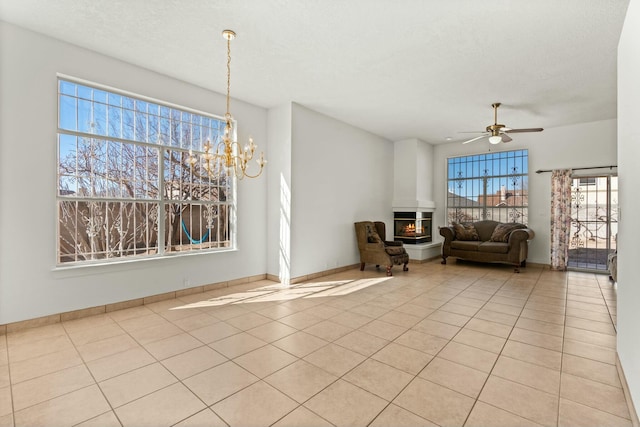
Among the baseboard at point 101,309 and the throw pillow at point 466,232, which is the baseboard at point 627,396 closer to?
the baseboard at point 101,309

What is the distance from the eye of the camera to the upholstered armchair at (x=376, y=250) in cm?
602

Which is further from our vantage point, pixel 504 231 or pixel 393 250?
pixel 504 231

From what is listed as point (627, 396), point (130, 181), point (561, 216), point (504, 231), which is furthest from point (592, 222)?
point (130, 181)

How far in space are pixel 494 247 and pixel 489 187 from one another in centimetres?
181

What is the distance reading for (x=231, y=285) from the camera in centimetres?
500

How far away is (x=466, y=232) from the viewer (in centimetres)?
711

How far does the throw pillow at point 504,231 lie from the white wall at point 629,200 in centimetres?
443

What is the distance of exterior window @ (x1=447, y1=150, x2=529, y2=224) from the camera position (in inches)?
278

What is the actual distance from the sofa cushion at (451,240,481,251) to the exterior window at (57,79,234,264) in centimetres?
505

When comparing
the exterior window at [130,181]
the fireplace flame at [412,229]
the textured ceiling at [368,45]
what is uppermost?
the textured ceiling at [368,45]

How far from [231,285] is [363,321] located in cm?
247

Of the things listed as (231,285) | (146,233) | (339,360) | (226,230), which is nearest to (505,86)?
(339,360)

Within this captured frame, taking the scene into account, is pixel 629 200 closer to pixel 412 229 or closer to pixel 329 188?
pixel 329 188

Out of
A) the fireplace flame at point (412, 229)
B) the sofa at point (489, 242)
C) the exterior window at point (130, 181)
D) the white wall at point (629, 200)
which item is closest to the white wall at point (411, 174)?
the fireplace flame at point (412, 229)
